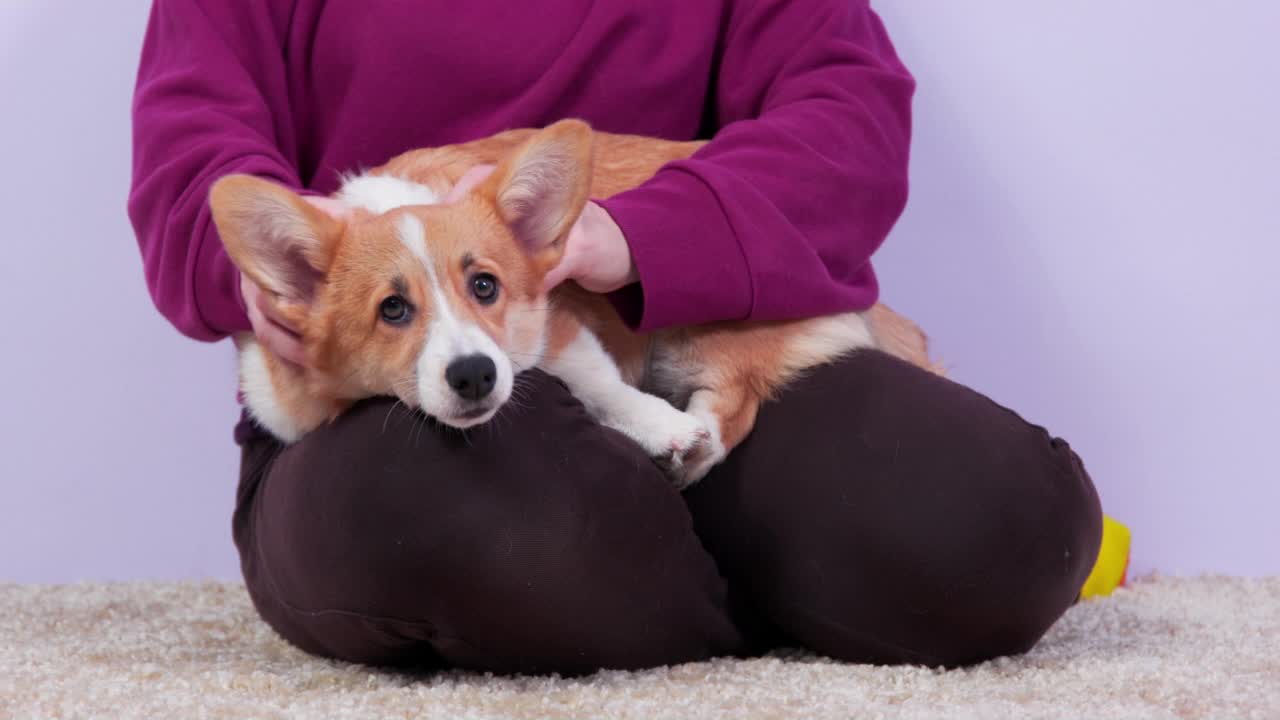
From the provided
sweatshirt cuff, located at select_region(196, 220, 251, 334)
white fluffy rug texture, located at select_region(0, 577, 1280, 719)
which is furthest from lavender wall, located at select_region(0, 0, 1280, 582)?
sweatshirt cuff, located at select_region(196, 220, 251, 334)

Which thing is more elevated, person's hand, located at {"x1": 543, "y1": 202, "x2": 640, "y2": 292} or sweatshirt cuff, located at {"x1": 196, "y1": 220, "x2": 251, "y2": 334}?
person's hand, located at {"x1": 543, "y1": 202, "x2": 640, "y2": 292}

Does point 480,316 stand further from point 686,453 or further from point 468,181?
point 686,453

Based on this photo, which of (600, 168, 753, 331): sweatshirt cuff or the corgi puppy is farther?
(600, 168, 753, 331): sweatshirt cuff

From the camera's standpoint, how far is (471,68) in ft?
6.66

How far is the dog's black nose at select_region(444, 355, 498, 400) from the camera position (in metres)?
1.48

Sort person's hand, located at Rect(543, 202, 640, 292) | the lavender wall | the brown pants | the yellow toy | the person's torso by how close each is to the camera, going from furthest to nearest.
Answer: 1. the lavender wall
2. the yellow toy
3. the person's torso
4. person's hand, located at Rect(543, 202, 640, 292)
5. the brown pants

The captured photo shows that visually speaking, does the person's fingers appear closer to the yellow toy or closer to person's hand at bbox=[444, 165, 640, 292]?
person's hand at bbox=[444, 165, 640, 292]

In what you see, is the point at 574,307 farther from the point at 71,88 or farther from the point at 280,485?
the point at 71,88

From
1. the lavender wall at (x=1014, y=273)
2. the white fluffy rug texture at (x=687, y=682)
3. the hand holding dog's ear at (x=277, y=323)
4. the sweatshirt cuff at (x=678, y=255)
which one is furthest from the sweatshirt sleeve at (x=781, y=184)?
the lavender wall at (x=1014, y=273)

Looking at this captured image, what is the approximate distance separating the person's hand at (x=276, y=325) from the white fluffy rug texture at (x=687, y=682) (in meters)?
0.40

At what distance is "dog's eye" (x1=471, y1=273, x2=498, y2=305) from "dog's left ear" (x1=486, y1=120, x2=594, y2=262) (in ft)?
0.27

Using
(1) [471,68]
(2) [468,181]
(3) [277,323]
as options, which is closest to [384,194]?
(2) [468,181]

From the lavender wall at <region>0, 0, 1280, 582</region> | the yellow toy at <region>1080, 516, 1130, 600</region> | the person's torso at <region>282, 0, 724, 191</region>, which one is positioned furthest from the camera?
the lavender wall at <region>0, 0, 1280, 582</region>

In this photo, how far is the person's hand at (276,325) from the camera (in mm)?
1657
